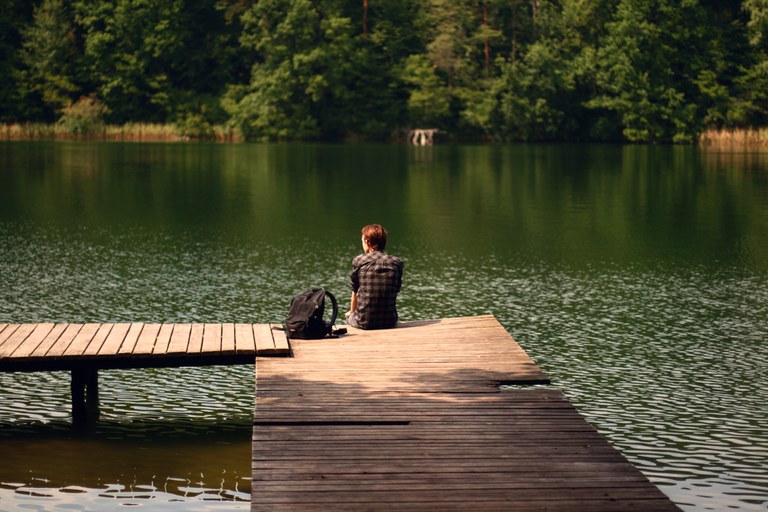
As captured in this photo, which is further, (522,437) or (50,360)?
(50,360)

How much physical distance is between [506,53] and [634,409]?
77.8m

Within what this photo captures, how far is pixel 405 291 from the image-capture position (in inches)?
681

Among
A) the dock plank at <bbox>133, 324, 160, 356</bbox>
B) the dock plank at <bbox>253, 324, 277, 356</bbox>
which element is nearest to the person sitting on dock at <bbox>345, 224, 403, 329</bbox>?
the dock plank at <bbox>253, 324, 277, 356</bbox>

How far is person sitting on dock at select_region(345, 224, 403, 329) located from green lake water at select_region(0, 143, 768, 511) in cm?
141

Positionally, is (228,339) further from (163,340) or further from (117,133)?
(117,133)

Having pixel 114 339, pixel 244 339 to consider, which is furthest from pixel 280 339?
pixel 114 339

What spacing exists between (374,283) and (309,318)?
2.59 feet

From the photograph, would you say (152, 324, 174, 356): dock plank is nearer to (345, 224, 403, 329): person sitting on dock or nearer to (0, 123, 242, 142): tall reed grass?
(345, 224, 403, 329): person sitting on dock

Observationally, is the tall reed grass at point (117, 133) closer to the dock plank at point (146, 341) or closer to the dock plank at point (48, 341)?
the dock plank at point (48, 341)

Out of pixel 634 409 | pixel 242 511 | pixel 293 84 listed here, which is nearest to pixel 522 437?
pixel 242 511

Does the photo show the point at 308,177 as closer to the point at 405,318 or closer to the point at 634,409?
the point at 405,318

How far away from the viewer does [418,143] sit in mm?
84625

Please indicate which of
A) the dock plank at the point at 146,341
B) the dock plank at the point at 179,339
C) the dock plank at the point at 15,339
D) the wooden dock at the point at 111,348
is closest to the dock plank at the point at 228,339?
the wooden dock at the point at 111,348

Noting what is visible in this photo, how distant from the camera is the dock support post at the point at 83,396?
10086 mm
